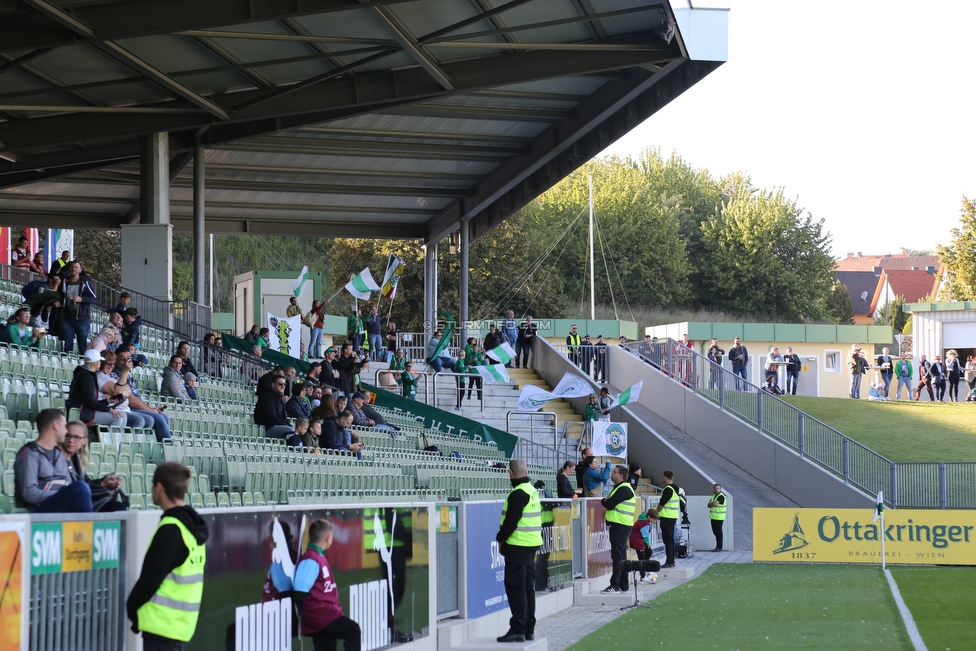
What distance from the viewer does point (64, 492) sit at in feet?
22.6

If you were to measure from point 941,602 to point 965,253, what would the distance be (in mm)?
52288

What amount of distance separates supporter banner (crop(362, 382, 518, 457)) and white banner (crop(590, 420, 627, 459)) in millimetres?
2106

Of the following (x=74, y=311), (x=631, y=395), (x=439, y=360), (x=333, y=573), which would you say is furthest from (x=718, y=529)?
(x=333, y=573)

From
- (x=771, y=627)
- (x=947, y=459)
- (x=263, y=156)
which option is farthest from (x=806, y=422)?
(x=771, y=627)

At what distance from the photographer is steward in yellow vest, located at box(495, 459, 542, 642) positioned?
1123cm

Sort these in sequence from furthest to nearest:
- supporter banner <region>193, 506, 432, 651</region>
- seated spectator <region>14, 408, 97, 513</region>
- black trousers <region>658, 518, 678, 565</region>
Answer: black trousers <region>658, 518, 678, 565</region>
seated spectator <region>14, 408, 97, 513</region>
supporter banner <region>193, 506, 432, 651</region>

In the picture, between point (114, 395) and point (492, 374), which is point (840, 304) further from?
point (114, 395)

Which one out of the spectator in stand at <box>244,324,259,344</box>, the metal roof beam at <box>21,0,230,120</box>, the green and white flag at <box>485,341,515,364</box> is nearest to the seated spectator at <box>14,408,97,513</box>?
the metal roof beam at <box>21,0,230,120</box>

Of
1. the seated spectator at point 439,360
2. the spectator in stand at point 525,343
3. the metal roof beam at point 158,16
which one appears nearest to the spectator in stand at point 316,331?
the seated spectator at point 439,360

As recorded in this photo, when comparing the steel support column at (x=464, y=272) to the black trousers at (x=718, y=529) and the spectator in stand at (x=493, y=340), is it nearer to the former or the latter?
the spectator in stand at (x=493, y=340)

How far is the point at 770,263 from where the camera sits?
76.8 m

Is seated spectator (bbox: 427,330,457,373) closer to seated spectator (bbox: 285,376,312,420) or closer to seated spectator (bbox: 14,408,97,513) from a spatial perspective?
seated spectator (bbox: 285,376,312,420)

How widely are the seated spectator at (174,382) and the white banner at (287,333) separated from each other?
10.2 meters

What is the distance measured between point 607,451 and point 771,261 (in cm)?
5166
